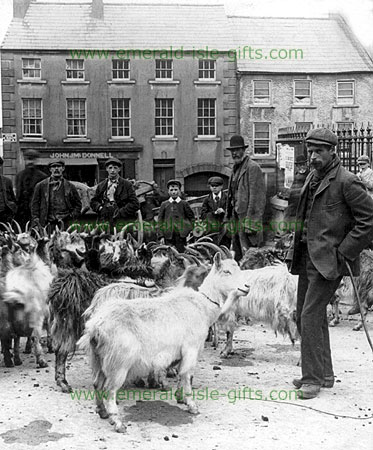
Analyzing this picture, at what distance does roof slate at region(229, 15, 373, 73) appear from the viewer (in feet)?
109

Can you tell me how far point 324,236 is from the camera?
18.6 feet

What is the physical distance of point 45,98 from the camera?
3180 centimetres

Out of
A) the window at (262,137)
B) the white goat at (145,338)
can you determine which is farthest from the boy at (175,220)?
the window at (262,137)

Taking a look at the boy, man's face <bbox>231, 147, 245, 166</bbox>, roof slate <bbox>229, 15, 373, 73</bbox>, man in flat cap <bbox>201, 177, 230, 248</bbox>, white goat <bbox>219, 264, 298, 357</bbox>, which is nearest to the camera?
white goat <bbox>219, 264, 298, 357</bbox>

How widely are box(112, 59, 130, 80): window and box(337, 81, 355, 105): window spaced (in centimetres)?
1095

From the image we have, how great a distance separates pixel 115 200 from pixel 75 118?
23.4m

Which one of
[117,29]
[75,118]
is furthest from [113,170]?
[117,29]

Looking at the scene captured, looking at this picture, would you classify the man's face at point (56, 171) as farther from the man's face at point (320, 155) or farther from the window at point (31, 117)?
the window at point (31, 117)

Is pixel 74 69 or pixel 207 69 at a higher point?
pixel 207 69

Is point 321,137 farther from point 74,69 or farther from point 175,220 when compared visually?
point 74,69

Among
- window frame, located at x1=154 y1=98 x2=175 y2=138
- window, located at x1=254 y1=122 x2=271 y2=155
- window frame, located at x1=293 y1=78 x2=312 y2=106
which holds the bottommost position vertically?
window, located at x1=254 y1=122 x2=271 y2=155

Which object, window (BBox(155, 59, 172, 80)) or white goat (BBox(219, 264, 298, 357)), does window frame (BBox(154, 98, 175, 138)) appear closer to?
window (BBox(155, 59, 172, 80))

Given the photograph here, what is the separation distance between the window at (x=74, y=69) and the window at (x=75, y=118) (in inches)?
44.1

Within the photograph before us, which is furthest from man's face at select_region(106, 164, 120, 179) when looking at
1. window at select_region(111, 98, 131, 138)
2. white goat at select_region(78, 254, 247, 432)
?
window at select_region(111, 98, 131, 138)
